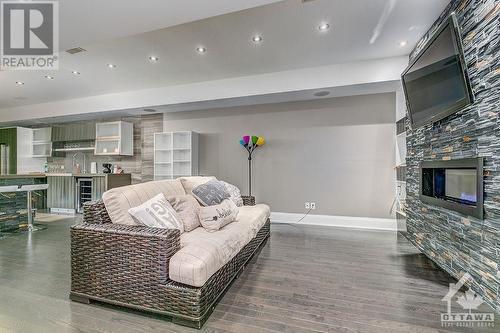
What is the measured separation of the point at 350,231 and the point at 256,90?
3.02 m

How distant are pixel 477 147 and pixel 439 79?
31.5 inches

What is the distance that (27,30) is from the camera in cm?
252

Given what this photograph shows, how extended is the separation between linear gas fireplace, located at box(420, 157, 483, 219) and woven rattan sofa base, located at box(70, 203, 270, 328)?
2.19 metres

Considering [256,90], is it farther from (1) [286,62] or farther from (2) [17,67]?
(2) [17,67]

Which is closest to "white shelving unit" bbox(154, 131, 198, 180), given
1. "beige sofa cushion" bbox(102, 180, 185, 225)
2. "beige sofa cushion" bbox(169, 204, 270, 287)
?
"beige sofa cushion" bbox(102, 180, 185, 225)

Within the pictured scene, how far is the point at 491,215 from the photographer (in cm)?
180

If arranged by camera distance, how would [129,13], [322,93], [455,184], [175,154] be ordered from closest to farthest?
[129,13] < [455,184] < [322,93] < [175,154]

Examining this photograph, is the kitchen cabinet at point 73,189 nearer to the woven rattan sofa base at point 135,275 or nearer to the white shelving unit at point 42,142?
the white shelving unit at point 42,142

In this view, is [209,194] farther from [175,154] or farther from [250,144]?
[175,154]

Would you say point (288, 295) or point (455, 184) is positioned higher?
point (455, 184)

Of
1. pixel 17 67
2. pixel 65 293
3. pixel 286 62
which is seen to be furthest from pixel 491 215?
pixel 17 67

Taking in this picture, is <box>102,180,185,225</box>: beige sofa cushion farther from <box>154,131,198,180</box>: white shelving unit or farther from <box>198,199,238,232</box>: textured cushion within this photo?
<box>154,131,198,180</box>: white shelving unit

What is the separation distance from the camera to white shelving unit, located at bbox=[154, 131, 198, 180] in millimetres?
5164

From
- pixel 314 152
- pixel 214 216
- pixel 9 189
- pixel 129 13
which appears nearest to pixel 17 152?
pixel 9 189
